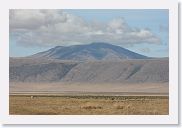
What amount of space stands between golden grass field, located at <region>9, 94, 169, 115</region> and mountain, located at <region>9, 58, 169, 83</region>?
16.7 inches

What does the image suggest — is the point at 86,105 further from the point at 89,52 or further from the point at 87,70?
the point at 89,52

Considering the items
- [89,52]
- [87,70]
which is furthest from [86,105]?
[89,52]

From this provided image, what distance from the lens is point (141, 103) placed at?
35.0m

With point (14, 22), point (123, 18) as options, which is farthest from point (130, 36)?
point (14, 22)

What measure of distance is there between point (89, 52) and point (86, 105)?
123 centimetres

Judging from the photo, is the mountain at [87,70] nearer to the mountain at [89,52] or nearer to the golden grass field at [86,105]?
the mountain at [89,52]

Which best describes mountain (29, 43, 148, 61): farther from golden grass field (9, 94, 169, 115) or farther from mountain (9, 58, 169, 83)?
golden grass field (9, 94, 169, 115)

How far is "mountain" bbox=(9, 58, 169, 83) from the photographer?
34.6 metres

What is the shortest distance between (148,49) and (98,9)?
1.53 metres
